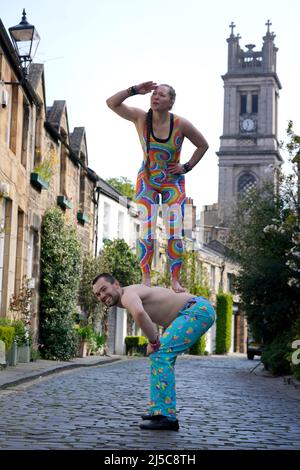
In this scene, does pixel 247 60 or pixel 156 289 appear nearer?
pixel 156 289

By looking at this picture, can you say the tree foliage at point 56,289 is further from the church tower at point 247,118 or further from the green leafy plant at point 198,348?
the church tower at point 247,118

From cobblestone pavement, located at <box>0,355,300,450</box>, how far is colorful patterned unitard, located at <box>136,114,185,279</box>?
149 cm

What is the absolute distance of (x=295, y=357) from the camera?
16047mm

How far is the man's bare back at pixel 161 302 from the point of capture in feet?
23.4

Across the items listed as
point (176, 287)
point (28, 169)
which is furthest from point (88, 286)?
point (176, 287)

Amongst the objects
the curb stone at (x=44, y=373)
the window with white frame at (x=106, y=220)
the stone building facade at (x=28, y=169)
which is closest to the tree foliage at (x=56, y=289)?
the stone building facade at (x=28, y=169)

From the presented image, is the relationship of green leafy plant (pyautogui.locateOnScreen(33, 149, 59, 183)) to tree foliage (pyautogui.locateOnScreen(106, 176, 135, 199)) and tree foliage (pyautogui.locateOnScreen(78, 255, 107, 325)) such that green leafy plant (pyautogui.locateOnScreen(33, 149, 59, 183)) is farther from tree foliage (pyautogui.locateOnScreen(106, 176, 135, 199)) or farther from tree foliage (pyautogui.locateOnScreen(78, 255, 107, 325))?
tree foliage (pyautogui.locateOnScreen(106, 176, 135, 199))

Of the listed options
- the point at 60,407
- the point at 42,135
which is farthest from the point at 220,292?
the point at 60,407

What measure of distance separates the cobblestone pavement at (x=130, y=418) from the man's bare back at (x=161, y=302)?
943 mm

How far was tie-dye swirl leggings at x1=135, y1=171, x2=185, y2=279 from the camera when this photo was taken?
23.7ft

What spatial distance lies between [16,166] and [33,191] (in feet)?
6.78

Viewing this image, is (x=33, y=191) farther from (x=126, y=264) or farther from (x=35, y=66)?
(x=126, y=264)

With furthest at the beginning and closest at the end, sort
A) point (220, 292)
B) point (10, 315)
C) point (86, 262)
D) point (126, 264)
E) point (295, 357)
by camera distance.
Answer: point (220, 292) → point (126, 264) → point (86, 262) → point (10, 315) → point (295, 357)

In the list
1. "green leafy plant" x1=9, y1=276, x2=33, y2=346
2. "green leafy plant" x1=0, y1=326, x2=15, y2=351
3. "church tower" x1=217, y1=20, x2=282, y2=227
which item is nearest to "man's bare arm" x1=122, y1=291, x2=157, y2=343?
"green leafy plant" x1=0, y1=326, x2=15, y2=351
